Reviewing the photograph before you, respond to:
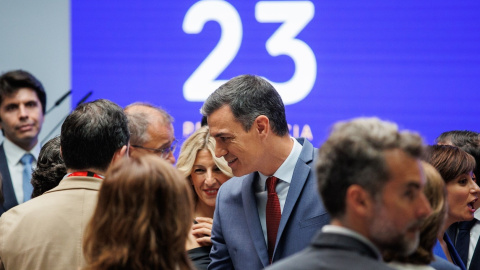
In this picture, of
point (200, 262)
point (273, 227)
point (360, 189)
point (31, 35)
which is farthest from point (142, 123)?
point (360, 189)

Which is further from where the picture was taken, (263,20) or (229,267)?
(263,20)

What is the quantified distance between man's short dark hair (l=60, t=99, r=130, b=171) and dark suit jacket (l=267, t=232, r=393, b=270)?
1.16 meters

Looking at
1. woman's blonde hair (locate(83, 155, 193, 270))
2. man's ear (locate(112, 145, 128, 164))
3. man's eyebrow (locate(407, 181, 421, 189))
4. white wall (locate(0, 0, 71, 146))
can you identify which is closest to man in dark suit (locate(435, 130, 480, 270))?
man's ear (locate(112, 145, 128, 164))

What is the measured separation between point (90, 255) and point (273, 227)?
3.63ft

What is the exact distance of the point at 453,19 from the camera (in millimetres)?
4535

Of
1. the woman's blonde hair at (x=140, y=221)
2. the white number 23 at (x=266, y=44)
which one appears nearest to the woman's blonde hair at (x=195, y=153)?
the white number 23 at (x=266, y=44)

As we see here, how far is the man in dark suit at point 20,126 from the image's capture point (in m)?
4.42

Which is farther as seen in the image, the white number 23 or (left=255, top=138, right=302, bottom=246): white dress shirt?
the white number 23

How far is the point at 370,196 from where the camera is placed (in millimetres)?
1498

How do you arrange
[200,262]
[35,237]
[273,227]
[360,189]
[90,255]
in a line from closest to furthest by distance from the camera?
[360,189], [90,255], [35,237], [273,227], [200,262]

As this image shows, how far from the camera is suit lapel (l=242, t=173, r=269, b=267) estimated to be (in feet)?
8.72

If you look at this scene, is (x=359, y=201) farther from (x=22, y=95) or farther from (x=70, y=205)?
(x=22, y=95)

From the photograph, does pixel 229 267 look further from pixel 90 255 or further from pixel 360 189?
pixel 360 189

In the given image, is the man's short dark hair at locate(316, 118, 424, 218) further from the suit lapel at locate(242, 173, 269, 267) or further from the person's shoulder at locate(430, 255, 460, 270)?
the suit lapel at locate(242, 173, 269, 267)
